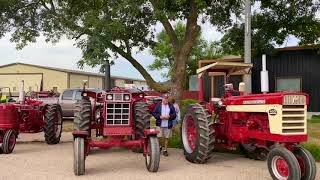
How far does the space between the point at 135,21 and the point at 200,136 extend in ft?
25.2

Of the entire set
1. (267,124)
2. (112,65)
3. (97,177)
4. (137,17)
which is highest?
(137,17)

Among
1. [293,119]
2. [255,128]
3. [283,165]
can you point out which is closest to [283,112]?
[293,119]

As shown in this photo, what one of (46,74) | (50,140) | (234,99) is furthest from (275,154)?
(46,74)

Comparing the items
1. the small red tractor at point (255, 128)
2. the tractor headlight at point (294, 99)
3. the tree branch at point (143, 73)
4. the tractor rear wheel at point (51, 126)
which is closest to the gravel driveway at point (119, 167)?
the small red tractor at point (255, 128)

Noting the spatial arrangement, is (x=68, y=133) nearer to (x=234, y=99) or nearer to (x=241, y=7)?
(x=241, y=7)

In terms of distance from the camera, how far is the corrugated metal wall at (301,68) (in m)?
25.7

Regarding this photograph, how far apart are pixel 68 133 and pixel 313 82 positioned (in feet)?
40.1

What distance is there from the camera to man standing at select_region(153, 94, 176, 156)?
548 inches

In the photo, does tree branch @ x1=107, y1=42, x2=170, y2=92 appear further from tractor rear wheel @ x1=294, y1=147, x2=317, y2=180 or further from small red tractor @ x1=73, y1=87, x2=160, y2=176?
tractor rear wheel @ x1=294, y1=147, x2=317, y2=180

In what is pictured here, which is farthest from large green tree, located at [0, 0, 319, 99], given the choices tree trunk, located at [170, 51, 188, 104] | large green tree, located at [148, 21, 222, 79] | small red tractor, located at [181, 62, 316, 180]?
large green tree, located at [148, 21, 222, 79]

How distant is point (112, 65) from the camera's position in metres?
17.7

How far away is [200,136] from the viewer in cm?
1180

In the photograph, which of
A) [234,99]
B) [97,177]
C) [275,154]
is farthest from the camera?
[234,99]

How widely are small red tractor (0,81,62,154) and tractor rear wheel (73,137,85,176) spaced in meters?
3.93
